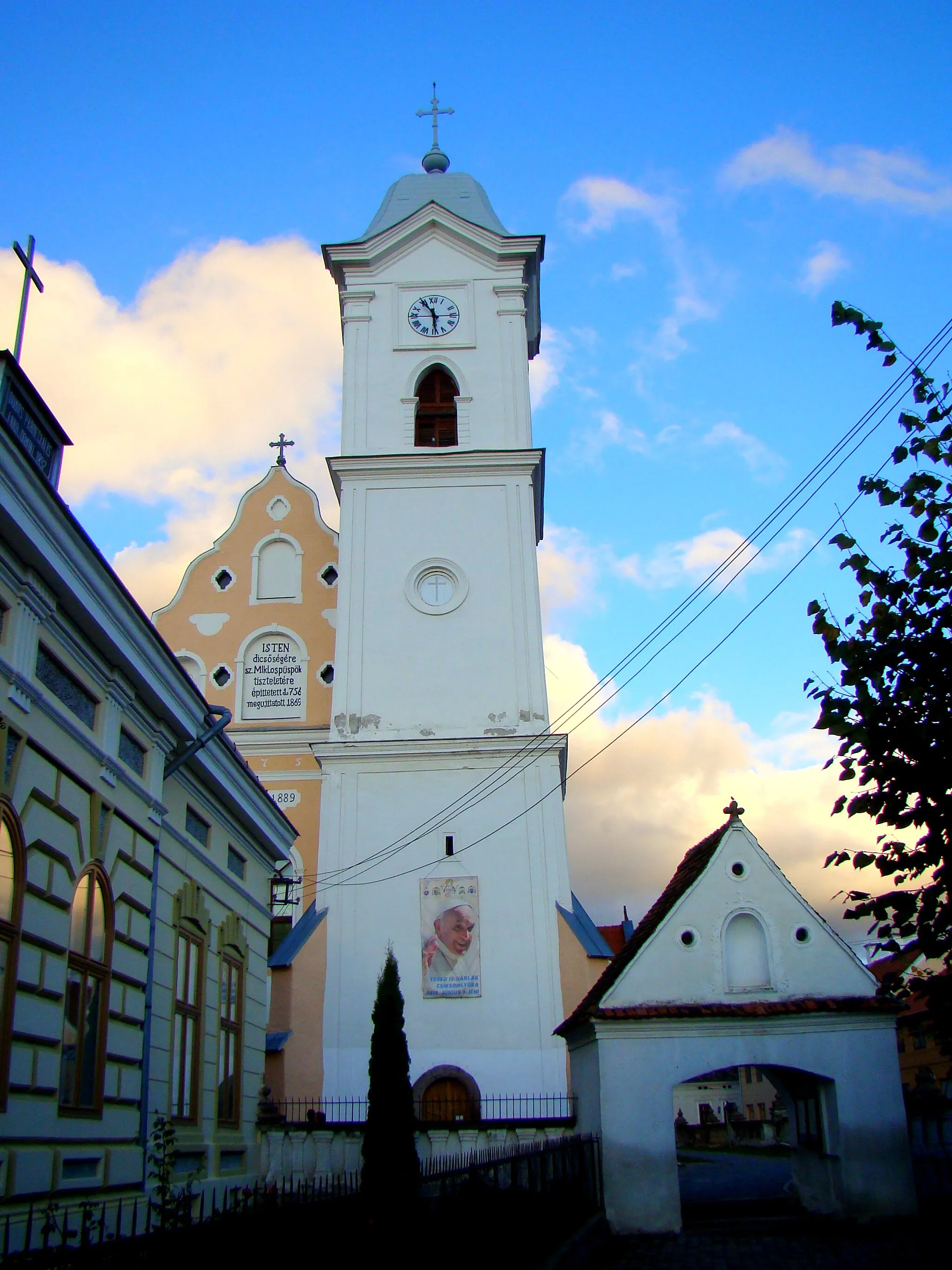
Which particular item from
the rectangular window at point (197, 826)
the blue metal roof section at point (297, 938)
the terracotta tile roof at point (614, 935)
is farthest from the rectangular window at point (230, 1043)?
the terracotta tile roof at point (614, 935)

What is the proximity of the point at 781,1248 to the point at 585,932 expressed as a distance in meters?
12.0

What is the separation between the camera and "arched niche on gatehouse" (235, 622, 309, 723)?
95.3 ft

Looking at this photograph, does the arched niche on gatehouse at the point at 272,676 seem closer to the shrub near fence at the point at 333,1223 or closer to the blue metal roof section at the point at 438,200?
the blue metal roof section at the point at 438,200

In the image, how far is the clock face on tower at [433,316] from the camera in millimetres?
31766

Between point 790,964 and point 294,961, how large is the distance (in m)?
12.3

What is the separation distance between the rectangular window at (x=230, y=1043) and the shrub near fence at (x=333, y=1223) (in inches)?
52.6

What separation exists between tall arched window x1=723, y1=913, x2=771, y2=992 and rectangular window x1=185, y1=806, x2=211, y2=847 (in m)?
6.63

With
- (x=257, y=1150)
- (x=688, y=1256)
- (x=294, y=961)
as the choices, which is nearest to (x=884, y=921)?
(x=688, y=1256)

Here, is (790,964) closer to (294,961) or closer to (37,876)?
(37,876)

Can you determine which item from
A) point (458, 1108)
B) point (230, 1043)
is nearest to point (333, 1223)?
point (230, 1043)

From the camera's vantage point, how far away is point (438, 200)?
112 feet

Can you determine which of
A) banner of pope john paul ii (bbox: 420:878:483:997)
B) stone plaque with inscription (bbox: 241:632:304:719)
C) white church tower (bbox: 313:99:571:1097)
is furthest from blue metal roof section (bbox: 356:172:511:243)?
banner of pope john paul ii (bbox: 420:878:483:997)

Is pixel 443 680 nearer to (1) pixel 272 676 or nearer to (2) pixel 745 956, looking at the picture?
(1) pixel 272 676

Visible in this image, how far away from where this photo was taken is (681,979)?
15086 millimetres
